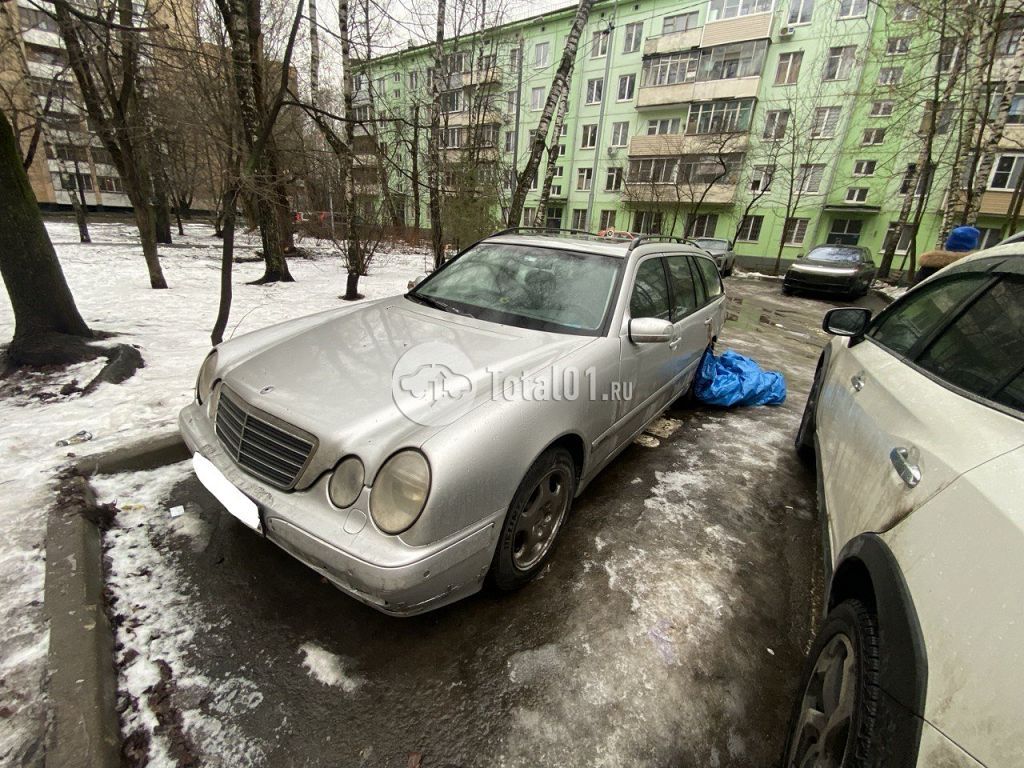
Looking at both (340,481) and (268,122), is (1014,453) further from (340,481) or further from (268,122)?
(268,122)

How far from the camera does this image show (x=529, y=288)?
2.83 metres

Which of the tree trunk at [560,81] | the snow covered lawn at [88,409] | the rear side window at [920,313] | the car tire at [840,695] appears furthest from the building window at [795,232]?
the car tire at [840,695]

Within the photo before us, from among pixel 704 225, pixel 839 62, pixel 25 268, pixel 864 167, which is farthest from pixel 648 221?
pixel 25 268

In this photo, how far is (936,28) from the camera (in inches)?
450

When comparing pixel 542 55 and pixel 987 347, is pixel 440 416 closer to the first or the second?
pixel 987 347

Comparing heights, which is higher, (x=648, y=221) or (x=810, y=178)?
(x=810, y=178)

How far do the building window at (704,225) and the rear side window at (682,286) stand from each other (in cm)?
2583

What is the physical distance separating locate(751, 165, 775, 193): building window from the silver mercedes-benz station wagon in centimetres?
2631

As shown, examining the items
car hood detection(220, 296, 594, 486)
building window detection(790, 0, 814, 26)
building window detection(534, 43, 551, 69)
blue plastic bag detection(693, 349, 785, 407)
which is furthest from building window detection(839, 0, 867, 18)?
car hood detection(220, 296, 594, 486)

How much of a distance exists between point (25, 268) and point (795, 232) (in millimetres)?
30678

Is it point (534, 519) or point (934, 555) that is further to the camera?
point (534, 519)

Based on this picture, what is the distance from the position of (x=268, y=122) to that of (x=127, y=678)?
4.55 metres

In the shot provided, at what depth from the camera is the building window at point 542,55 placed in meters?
30.6

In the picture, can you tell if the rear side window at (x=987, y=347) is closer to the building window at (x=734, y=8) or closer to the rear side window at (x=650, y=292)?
the rear side window at (x=650, y=292)
